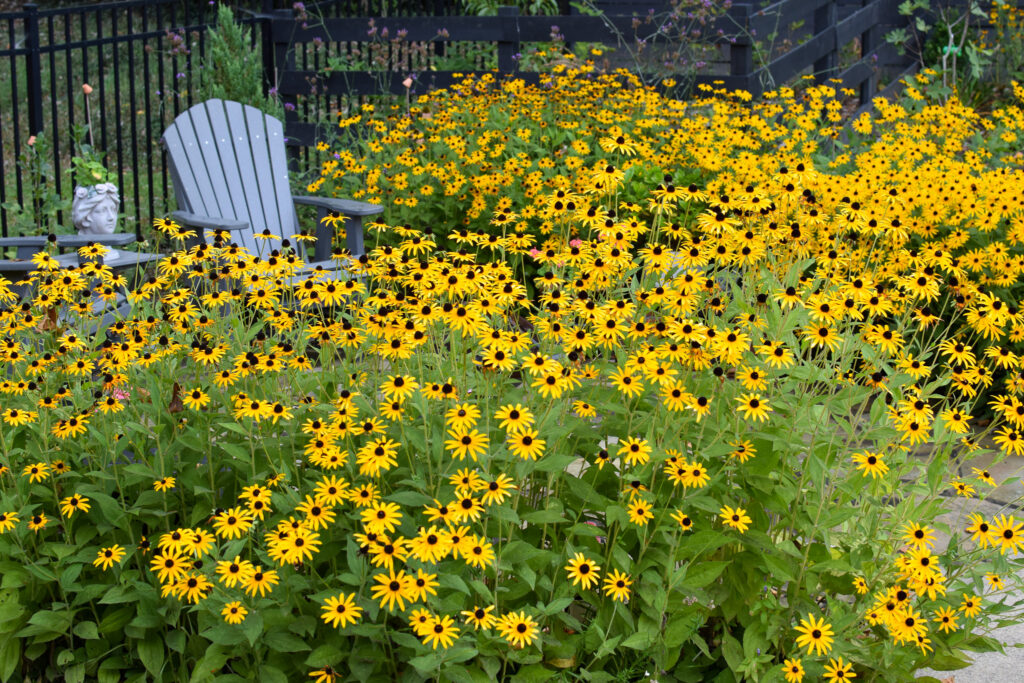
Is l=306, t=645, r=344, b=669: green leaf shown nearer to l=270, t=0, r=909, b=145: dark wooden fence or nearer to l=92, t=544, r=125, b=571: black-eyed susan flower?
l=92, t=544, r=125, b=571: black-eyed susan flower

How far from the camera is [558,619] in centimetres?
215

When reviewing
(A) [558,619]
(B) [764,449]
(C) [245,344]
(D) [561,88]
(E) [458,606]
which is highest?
(D) [561,88]

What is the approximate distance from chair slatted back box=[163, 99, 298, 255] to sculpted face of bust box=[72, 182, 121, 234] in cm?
28

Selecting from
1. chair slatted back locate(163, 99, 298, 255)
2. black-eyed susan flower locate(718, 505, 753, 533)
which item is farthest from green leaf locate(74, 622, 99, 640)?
chair slatted back locate(163, 99, 298, 255)

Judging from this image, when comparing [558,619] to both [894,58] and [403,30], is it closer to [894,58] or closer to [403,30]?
[403,30]

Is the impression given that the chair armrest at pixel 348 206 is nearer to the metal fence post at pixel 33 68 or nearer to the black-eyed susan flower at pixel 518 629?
the metal fence post at pixel 33 68

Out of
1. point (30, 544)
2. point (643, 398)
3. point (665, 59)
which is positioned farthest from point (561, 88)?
point (30, 544)

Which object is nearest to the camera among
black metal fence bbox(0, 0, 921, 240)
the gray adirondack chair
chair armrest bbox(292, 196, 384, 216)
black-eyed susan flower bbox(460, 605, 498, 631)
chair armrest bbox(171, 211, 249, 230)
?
black-eyed susan flower bbox(460, 605, 498, 631)

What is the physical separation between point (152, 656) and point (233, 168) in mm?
3315

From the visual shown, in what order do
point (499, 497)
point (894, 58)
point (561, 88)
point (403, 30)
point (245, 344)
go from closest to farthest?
point (499, 497)
point (245, 344)
point (561, 88)
point (403, 30)
point (894, 58)

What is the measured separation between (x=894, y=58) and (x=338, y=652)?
331 inches

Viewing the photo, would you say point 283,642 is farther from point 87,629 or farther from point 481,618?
point 87,629

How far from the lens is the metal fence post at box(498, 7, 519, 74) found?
22.1 feet

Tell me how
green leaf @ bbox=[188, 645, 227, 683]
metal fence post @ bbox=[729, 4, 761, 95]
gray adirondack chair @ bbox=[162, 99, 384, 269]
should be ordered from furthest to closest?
metal fence post @ bbox=[729, 4, 761, 95]
gray adirondack chair @ bbox=[162, 99, 384, 269]
green leaf @ bbox=[188, 645, 227, 683]
